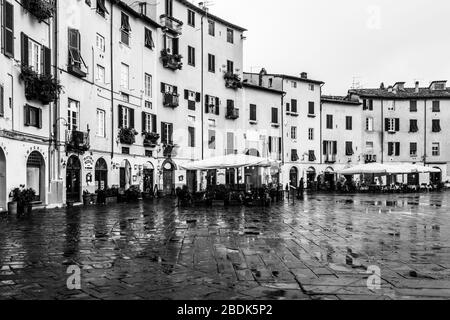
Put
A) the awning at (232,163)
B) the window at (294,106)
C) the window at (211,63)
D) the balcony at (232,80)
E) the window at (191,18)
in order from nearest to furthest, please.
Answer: the awning at (232,163) < the window at (191,18) < the window at (211,63) < the balcony at (232,80) < the window at (294,106)

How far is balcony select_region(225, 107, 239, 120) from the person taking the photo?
4066cm

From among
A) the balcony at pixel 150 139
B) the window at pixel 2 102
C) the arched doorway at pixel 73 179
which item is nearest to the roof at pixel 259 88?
the balcony at pixel 150 139

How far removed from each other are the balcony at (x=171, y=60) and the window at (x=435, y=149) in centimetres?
3586

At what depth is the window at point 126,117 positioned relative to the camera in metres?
29.0

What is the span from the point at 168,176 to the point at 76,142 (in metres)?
12.1

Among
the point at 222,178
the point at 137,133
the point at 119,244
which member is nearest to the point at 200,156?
the point at 222,178

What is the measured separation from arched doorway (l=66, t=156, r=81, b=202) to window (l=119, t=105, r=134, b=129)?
523 cm

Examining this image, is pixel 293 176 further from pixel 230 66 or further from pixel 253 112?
pixel 230 66

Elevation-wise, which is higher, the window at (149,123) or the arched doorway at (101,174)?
the window at (149,123)

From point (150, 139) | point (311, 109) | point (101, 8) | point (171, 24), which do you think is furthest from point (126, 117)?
point (311, 109)

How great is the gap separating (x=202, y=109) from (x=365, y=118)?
25091mm

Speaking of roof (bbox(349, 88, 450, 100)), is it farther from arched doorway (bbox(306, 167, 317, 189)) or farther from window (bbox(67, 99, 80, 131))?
window (bbox(67, 99, 80, 131))

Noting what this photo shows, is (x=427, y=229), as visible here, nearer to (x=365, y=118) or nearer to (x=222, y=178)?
(x=222, y=178)

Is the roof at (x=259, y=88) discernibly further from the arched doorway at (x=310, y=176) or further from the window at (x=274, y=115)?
the arched doorway at (x=310, y=176)
